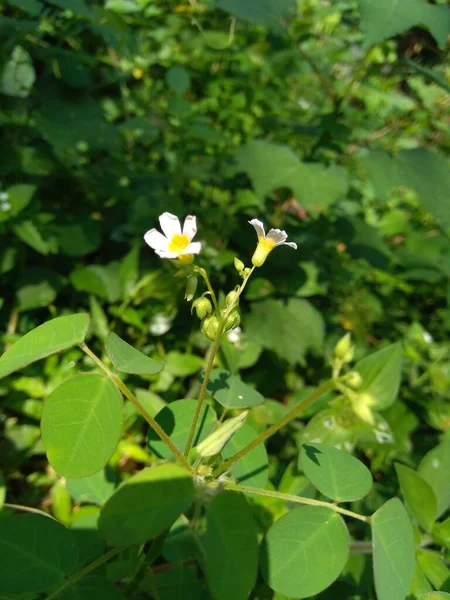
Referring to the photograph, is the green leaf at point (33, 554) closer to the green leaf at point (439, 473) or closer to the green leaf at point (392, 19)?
the green leaf at point (439, 473)

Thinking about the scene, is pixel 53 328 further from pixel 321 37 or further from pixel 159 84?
pixel 321 37

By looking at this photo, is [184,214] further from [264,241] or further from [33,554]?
[33,554]

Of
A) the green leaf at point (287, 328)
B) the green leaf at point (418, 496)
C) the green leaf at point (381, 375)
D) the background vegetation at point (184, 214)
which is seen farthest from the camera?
the green leaf at point (287, 328)

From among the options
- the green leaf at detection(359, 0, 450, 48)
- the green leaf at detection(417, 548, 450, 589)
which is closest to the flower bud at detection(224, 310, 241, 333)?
the green leaf at detection(417, 548, 450, 589)

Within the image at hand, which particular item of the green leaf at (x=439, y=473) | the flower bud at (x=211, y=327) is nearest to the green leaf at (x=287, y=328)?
the green leaf at (x=439, y=473)

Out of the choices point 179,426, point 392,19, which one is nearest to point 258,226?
point 179,426

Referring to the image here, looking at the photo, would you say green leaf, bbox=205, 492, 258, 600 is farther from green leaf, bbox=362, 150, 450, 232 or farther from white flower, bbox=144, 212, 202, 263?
green leaf, bbox=362, 150, 450, 232

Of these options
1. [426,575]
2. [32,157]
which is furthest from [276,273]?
[426,575]
